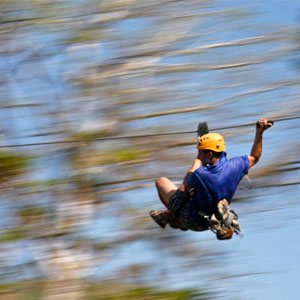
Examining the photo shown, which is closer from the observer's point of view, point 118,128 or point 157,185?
point 157,185

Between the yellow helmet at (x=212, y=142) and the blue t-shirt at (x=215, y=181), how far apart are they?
14 centimetres

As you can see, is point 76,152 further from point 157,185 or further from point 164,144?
point 157,185

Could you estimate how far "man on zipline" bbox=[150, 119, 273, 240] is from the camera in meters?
6.47

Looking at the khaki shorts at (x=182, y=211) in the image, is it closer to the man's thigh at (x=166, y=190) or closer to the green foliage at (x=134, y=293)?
the man's thigh at (x=166, y=190)

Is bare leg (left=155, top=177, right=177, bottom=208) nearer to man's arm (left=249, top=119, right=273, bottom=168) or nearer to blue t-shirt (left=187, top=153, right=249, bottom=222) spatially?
blue t-shirt (left=187, top=153, right=249, bottom=222)

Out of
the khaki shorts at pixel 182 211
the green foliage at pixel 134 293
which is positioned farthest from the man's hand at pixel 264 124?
the green foliage at pixel 134 293

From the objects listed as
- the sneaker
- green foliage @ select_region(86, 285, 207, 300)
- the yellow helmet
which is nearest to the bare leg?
the sneaker

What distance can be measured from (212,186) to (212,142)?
11.3 inches

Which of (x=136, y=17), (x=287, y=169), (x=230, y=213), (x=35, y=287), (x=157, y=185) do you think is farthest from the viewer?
(x=136, y=17)

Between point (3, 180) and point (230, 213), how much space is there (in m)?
3.14

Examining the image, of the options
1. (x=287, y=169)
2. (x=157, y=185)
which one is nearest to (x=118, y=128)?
(x=287, y=169)

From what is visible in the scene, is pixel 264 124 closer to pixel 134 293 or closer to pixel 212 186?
pixel 212 186

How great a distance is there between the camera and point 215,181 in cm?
652

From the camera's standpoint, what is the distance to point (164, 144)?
913cm
